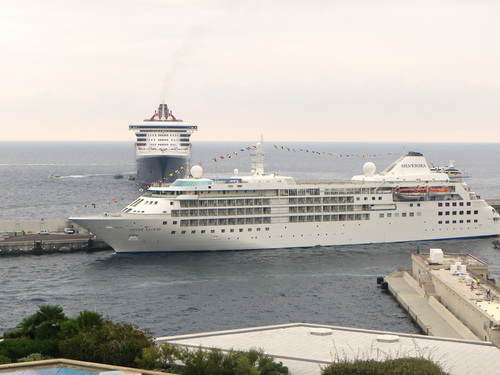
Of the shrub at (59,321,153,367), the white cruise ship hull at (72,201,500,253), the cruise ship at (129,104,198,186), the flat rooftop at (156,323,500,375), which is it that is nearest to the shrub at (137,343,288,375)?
the shrub at (59,321,153,367)

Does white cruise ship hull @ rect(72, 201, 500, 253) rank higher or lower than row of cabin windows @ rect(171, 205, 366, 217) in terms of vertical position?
lower

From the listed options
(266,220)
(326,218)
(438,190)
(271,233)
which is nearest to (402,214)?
(438,190)

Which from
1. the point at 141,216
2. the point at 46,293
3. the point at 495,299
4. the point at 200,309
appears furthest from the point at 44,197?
the point at 495,299

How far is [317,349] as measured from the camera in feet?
109

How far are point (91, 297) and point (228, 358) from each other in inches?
951

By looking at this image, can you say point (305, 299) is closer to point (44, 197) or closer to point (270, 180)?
point (270, 180)

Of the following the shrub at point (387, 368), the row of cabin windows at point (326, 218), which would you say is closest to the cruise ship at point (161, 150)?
the row of cabin windows at point (326, 218)

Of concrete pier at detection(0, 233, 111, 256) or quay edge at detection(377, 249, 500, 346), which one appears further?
concrete pier at detection(0, 233, 111, 256)

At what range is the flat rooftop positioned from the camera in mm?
31094

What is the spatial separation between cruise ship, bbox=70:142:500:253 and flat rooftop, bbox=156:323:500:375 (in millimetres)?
28932

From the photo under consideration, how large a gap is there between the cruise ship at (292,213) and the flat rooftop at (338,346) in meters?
28.9

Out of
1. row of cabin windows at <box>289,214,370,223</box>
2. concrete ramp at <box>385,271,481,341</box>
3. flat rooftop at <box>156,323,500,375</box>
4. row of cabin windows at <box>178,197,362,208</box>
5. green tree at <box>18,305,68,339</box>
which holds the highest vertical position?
row of cabin windows at <box>178,197,362,208</box>

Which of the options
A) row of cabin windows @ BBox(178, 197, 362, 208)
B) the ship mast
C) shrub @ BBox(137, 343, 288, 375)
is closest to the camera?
shrub @ BBox(137, 343, 288, 375)

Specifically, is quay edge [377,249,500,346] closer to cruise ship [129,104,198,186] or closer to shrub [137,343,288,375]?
shrub [137,343,288,375]
